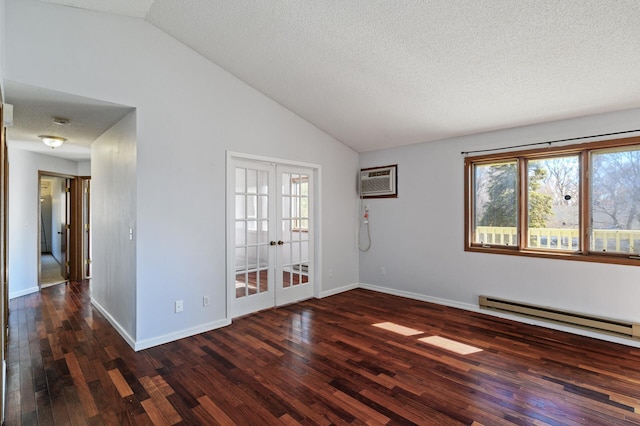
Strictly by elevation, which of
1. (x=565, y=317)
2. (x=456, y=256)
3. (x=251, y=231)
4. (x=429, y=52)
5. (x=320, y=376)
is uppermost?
(x=429, y=52)

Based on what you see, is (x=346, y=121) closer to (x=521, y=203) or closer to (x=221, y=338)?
(x=521, y=203)

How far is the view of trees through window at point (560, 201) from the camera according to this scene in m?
3.30

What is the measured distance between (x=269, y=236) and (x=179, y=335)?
5.28ft

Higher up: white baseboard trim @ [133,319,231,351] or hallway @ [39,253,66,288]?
hallway @ [39,253,66,288]

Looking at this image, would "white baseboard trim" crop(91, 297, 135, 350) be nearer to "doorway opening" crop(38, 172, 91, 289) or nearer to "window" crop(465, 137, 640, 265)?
"doorway opening" crop(38, 172, 91, 289)

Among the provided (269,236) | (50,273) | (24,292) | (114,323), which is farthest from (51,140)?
(50,273)

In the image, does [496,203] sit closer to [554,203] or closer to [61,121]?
[554,203]

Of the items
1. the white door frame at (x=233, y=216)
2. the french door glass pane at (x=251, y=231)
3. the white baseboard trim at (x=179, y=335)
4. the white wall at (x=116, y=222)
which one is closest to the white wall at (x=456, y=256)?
the white door frame at (x=233, y=216)

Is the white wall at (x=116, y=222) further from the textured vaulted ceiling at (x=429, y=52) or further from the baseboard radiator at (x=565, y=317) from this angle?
the baseboard radiator at (x=565, y=317)

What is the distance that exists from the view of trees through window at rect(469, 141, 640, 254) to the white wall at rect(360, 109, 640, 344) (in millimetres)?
231

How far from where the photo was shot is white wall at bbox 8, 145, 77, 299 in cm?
486

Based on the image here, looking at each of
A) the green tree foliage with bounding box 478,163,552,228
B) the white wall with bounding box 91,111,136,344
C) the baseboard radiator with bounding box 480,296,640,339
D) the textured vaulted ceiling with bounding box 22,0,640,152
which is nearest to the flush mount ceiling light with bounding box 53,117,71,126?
the white wall with bounding box 91,111,136,344

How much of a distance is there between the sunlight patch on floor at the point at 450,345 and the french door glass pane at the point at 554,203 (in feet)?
5.49

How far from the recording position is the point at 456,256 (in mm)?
4406
